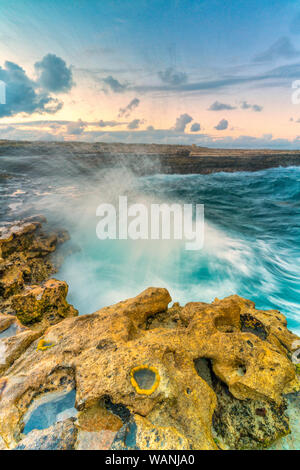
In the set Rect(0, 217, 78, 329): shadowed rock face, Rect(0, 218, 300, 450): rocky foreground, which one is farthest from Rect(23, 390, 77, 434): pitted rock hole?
Rect(0, 217, 78, 329): shadowed rock face

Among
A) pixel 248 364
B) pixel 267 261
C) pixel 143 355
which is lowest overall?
pixel 267 261

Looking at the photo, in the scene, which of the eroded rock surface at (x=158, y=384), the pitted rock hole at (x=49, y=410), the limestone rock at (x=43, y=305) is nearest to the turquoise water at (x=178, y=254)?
the limestone rock at (x=43, y=305)

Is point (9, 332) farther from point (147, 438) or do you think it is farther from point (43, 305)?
point (147, 438)

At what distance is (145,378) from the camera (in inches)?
75.4

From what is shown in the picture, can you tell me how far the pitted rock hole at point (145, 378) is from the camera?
1.85 m

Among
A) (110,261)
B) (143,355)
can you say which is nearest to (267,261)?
(110,261)

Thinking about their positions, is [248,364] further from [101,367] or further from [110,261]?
[110,261]

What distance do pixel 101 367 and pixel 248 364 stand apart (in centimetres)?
147

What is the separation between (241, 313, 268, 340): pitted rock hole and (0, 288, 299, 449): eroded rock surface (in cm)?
13

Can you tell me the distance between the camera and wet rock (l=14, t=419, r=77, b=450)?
154cm

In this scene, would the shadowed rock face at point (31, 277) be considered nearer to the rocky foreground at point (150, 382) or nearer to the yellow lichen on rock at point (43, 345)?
the rocky foreground at point (150, 382)

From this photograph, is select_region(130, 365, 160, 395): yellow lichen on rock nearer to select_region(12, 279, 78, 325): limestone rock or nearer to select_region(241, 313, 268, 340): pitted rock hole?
select_region(241, 313, 268, 340): pitted rock hole

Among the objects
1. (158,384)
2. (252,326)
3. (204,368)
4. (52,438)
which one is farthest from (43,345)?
(252,326)

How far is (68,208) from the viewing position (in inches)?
404
